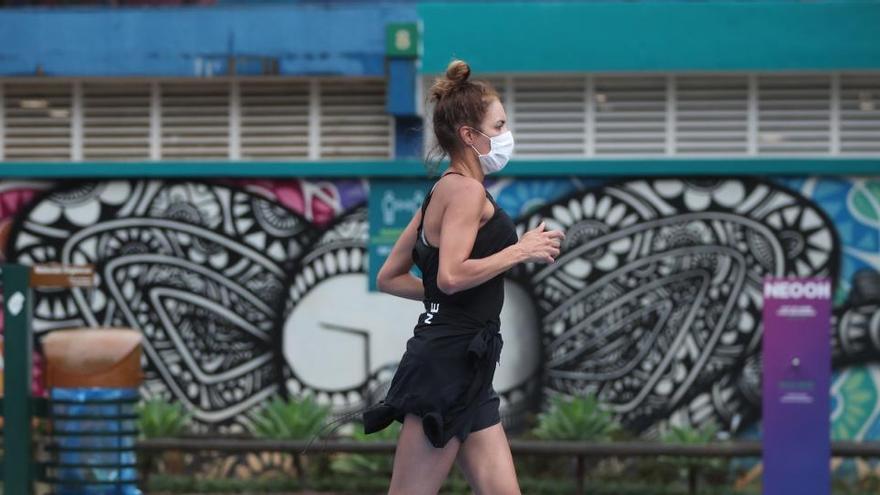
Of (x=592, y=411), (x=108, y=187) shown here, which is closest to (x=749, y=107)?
(x=592, y=411)

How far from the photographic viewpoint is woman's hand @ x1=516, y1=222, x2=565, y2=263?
502 cm

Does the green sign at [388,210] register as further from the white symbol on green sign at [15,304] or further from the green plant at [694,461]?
the white symbol on green sign at [15,304]

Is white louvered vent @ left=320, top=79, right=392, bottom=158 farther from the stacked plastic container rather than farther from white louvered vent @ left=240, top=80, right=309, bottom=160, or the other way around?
the stacked plastic container

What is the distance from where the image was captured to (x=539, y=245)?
505 cm

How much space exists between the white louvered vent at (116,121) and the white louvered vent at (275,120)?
844 millimetres

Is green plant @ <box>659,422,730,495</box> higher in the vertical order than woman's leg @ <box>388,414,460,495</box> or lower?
lower

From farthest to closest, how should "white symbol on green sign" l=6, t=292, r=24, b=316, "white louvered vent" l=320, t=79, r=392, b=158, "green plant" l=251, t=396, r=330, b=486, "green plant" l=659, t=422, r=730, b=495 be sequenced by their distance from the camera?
1. "white louvered vent" l=320, t=79, r=392, b=158
2. "green plant" l=251, t=396, r=330, b=486
3. "green plant" l=659, t=422, r=730, b=495
4. "white symbol on green sign" l=6, t=292, r=24, b=316

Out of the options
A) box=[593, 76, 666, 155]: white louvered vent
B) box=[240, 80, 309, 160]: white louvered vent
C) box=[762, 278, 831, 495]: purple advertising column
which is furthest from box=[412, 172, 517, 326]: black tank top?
box=[240, 80, 309, 160]: white louvered vent

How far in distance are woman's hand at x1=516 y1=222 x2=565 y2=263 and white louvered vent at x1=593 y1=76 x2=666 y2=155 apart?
7036 millimetres

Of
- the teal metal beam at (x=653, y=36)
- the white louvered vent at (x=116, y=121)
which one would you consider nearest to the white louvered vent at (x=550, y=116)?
the teal metal beam at (x=653, y=36)

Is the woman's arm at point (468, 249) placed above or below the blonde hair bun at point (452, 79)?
below

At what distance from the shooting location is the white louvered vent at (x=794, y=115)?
39.1 ft

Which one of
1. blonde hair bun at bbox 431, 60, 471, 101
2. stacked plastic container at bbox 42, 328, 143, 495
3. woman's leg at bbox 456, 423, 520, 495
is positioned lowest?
stacked plastic container at bbox 42, 328, 143, 495

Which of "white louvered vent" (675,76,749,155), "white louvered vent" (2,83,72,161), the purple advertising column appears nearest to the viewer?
the purple advertising column
